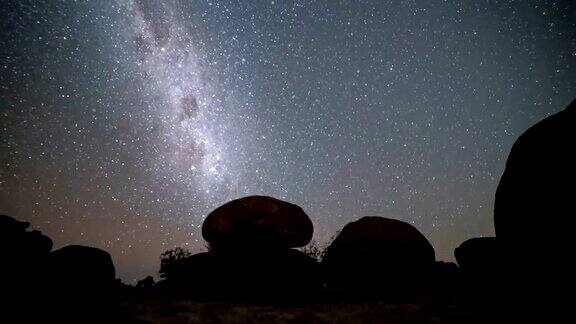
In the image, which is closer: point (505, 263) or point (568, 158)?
point (568, 158)

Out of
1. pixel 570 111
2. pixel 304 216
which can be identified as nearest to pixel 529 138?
pixel 570 111

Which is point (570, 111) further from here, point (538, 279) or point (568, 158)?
point (538, 279)

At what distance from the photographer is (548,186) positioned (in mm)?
5785

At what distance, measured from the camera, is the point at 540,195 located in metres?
5.89

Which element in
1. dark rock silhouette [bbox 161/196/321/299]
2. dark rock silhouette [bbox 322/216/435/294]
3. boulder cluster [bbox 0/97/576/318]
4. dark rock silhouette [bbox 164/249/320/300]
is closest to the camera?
boulder cluster [bbox 0/97/576/318]

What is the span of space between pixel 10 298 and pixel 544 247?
9.84 m

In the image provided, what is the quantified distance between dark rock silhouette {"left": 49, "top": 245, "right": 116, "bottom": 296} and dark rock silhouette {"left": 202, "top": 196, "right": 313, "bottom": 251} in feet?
11.7

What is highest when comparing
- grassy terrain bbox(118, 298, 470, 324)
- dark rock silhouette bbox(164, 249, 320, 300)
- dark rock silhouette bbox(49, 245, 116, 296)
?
dark rock silhouette bbox(49, 245, 116, 296)

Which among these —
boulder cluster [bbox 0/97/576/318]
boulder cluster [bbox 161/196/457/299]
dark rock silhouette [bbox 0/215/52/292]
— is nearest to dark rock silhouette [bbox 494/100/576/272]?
boulder cluster [bbox 0/97/576/318]

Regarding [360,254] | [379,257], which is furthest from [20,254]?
[379,257]

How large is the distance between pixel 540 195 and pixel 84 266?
12.9 metres

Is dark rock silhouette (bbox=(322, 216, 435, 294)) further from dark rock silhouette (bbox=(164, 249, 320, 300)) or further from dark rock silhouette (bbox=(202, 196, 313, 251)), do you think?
dark rock silhouette (bbox=(202, 196, 313, 251))

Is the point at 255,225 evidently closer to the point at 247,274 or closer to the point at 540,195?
the point at 247,274

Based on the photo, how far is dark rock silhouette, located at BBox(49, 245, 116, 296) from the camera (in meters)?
9.82
